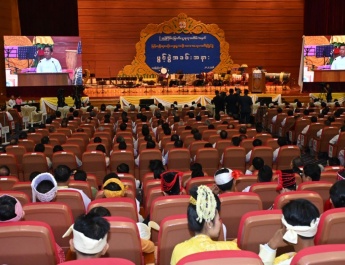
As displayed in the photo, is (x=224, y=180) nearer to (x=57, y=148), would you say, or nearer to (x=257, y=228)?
(x=257, y=228)

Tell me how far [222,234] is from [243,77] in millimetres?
19083

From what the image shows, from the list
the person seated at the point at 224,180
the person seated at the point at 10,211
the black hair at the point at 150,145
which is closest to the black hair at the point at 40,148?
the black hair at the point at 150,145

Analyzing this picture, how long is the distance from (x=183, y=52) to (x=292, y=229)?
21.7m

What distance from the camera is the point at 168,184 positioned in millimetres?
4758

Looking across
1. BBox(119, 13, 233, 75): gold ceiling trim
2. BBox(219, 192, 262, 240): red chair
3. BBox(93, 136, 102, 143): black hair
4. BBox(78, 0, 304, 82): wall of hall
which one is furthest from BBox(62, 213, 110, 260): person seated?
BBox(78, 0, 304, 82): wall of hall

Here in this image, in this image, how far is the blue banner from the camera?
2383 cm

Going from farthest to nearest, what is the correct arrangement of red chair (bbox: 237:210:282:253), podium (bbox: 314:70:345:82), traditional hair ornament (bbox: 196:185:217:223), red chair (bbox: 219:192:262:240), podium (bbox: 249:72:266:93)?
podium (bbox: 314:70:345:82)
podium (bbox: 249:72:266:93)
red chair (bbox: 219:192:262:240)
red chair (bbox: 237:210:282:253)
traditional hair ornament (bbox: 196:185:217:223)

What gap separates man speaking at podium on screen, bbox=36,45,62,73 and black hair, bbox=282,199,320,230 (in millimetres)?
18669

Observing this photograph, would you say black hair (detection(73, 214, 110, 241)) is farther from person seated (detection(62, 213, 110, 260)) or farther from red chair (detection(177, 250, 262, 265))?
red chair (detection(177, 250, 262, 265))

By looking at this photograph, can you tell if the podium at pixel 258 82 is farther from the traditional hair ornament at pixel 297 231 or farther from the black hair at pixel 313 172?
the traditional hair ornament at pixel 297 231

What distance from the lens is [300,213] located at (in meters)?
2.76

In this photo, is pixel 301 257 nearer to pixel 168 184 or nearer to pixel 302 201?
pixel 302 201

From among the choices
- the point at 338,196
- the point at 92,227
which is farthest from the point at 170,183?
the point at 92,227

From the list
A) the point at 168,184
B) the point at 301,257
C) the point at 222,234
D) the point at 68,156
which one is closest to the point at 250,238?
the point at 222,234
